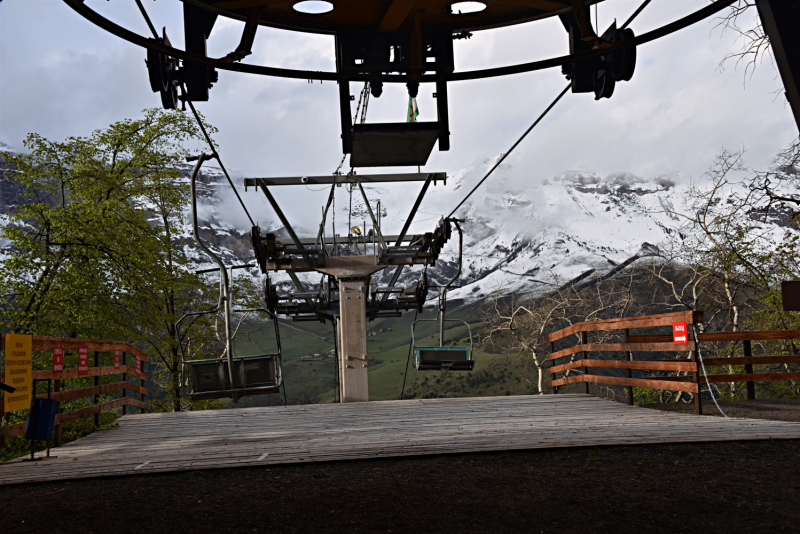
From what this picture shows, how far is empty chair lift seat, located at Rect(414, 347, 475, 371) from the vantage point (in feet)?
42.3

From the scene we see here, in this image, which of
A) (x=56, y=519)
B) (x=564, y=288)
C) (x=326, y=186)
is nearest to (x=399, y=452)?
(x=56, y=519)

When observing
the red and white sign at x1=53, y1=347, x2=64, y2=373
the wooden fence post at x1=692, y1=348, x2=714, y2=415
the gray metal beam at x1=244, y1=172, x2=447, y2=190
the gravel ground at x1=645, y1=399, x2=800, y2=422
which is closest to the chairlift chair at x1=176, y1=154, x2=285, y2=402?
the red and white sign at x1=53, y1=347, x2=64, y2=373

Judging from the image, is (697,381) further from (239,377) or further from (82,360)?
(82,360)

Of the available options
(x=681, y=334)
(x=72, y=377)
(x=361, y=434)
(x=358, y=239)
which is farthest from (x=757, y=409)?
(x=358, y=239)

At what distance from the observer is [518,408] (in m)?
9.10

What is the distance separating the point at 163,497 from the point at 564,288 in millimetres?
26688

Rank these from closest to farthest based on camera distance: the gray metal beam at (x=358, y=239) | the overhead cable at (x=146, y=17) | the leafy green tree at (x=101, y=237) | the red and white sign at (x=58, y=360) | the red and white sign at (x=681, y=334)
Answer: the overhead cable at (x=146, y=17) → the red and white sign at (x=58, y=360) → the red and white sign at (x=681, y=334) → the gray metal beam at (x=358, y=239) → the leafy green tree at (x=101, y=237)

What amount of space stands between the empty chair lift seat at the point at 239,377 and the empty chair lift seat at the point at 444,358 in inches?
165

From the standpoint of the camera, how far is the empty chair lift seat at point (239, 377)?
28.2ft

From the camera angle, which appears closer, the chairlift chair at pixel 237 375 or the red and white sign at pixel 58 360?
the red and white sign at pixel 58 360

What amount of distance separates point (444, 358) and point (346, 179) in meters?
3.89

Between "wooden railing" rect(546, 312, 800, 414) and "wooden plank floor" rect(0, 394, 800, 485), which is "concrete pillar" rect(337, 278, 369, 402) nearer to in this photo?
"wooden plank floor" rect(0, 394, 800, 485)

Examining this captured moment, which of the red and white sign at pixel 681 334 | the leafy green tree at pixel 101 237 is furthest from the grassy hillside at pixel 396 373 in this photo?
the red and white sign at pixel 681 334

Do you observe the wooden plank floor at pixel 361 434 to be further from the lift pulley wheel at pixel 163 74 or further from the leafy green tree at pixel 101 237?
the leafy green tree at pixel 101 237
